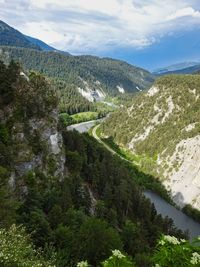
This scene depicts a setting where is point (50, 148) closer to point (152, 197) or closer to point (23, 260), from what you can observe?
point (23, 260)

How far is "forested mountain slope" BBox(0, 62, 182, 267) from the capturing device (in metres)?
50.3

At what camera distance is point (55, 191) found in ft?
220

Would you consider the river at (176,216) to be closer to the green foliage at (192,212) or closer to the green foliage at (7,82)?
the green foliage at (192,212)

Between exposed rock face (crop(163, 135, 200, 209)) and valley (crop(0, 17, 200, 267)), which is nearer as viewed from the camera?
valley (crop(0, 17, 200, 267))

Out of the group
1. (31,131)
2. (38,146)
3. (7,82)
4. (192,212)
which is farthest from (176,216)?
(7,82)

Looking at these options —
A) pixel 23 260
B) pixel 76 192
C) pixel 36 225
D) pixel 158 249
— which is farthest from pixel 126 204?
pixel 158 249

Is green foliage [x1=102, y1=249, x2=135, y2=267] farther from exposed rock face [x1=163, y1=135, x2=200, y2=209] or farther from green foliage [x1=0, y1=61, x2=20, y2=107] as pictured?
exposed rock face [x1=163, y1=135, x2=200, y2=209]

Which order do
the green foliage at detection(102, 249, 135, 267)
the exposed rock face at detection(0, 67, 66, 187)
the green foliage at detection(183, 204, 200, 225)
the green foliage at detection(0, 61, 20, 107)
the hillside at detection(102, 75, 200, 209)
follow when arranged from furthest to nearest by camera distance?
the hillside at detection(102, 75, 200, 209) < the green foliage at detection(183, 204, 200, 225) < the green foliage at detection(0, 61, 20, 107) < the exposed rock face at detection(0, 67, 66, 187) < the green foliage at detection(102, 249, 135, 267)

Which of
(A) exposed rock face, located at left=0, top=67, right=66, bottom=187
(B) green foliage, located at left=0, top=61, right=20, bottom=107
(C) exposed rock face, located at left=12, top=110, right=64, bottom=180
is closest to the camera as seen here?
(A) exposed rock face, located at left=0, top=67, right=66, bottom=187

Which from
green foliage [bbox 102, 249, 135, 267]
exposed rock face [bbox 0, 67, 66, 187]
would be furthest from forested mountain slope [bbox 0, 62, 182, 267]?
green foliage [bbox 102, 249, 135, 267]

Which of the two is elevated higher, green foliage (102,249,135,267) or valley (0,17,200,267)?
green foliage (102,249,135,267)

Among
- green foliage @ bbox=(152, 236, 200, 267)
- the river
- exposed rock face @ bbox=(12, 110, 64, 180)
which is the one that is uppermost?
green foliage @ bbox=(152, 236, 200, 267)

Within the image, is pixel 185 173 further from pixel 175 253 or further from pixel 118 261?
pixel 175 253

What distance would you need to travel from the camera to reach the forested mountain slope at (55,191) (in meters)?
50.3
